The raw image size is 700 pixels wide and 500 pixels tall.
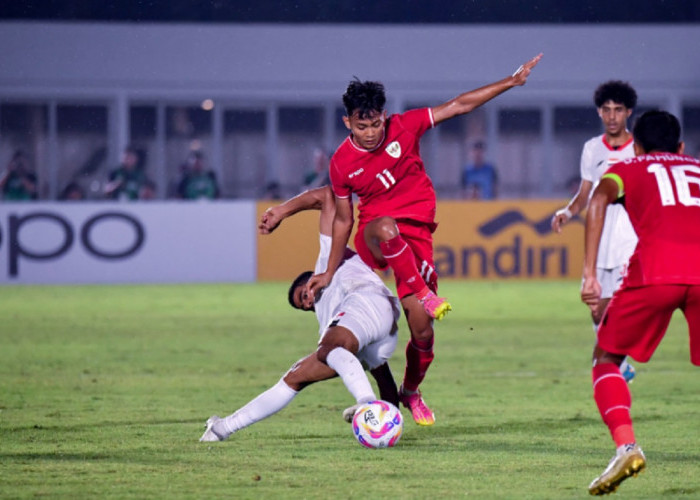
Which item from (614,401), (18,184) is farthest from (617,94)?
(18,184)

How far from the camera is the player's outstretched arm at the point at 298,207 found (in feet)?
24.4

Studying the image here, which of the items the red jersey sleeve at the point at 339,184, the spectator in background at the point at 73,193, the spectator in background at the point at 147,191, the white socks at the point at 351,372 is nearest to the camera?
the white socks at the point at 351,372

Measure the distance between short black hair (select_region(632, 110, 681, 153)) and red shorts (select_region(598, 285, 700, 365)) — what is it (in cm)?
62

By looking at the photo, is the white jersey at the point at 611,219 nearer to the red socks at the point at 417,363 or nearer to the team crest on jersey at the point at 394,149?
the red socks at the point at 417,363

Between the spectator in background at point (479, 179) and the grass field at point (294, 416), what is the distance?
705cm

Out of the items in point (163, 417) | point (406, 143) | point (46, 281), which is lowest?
point (46, 281)

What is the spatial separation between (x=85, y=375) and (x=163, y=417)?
234 cm

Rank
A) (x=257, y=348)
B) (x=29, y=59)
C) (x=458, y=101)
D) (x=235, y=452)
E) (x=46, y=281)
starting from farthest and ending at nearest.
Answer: (x=29, y=59)
(x=46, y=281)
(x=257, y=348)
(x=458, y=101)
(x=235, y=452)

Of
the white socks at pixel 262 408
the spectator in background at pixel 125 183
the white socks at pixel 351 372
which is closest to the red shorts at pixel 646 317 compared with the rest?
the white socks at pixel 351 372

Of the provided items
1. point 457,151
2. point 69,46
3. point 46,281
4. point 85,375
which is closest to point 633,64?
point 457,151

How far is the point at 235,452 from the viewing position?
6.50 m

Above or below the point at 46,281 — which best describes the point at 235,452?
above

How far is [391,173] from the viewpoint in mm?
7363

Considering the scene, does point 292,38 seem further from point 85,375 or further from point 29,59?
point 85,375
